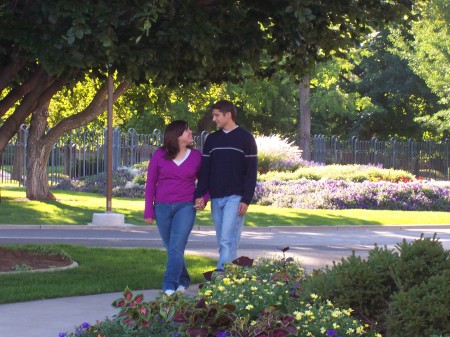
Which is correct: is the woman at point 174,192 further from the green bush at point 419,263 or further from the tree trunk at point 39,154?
the tree trunk at point 39,154

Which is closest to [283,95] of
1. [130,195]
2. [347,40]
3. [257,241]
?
[130,195]

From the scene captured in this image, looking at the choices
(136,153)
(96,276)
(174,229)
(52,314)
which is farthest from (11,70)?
(136,153)

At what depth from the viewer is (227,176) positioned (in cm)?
1025

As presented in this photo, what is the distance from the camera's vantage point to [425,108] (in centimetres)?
6391

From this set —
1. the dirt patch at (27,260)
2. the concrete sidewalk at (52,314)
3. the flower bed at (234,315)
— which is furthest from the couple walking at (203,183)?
the flower bed at (234,315)

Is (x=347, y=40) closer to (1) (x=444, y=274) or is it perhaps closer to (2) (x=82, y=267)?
(2) (x=82, y=267)

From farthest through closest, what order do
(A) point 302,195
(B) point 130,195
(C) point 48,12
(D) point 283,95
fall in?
(D) point 283,95
(B) point 130,195
(A) point 302,195
(C) point 48,12

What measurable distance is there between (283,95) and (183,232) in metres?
50.9

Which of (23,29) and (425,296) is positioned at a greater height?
(23,29)

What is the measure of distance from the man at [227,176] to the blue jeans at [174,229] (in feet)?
0.53

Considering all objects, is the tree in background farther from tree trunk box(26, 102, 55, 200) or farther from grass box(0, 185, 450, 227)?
tree trunk box(26, 102, 55, 200)

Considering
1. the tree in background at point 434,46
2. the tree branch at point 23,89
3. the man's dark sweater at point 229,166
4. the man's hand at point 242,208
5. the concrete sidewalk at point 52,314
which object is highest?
the tree in background at point 434,46

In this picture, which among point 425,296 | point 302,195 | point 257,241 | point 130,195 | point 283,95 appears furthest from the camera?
point 283,95

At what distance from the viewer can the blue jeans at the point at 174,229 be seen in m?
10.4
